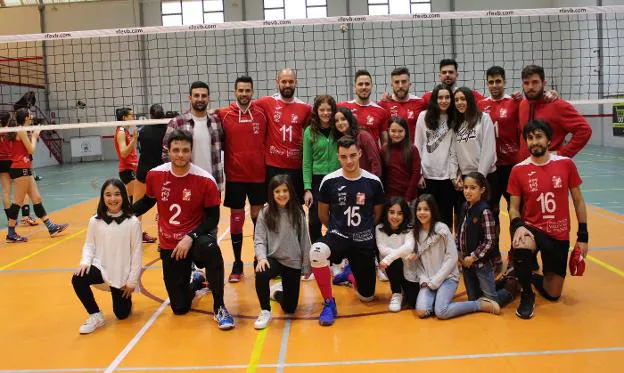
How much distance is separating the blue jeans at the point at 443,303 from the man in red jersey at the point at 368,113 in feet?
5.13

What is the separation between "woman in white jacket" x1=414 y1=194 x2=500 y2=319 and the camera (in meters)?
4.00

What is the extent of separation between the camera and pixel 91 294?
13.2 feet

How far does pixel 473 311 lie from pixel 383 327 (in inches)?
29.2

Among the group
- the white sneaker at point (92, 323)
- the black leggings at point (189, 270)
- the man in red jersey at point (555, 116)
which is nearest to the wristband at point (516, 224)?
the man in red jersey at point (555, 116)

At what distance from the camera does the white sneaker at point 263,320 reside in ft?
12.8

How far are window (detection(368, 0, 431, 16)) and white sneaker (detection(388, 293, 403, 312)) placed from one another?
17.3m

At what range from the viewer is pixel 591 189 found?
33.1 feet

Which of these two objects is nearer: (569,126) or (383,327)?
(383,327)

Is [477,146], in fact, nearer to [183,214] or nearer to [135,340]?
[183,214]

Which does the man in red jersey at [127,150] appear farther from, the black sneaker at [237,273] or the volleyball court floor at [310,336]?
the black sneaker at [237,273]

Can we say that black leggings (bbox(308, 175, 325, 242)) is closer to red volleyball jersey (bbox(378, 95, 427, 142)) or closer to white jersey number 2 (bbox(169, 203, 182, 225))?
red volleyball jersey (bbox(378, 95, 427, 142))

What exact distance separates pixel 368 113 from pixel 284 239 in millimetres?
1640

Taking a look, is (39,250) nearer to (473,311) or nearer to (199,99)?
(199,99)

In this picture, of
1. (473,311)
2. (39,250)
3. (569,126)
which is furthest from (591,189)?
(39,250)
